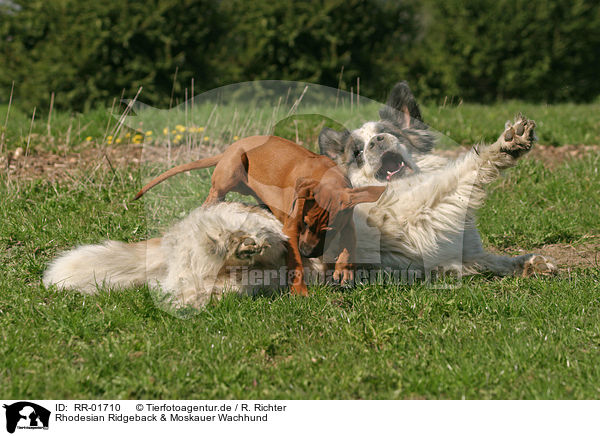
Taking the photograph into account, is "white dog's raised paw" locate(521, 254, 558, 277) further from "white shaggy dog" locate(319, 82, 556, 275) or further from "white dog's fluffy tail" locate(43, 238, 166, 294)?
"white dog's fluffy tail" locate(43, 238, 166, 294)

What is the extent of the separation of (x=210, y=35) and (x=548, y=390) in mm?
8884

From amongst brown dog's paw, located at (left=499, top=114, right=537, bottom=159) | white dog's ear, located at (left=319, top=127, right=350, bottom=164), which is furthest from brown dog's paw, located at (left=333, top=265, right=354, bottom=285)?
brown dog's paw, located at (left=499, top=114, right=537, bottom=159)

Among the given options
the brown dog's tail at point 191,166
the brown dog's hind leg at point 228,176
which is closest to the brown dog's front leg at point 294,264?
the brown dog's hind leg at point 228,176

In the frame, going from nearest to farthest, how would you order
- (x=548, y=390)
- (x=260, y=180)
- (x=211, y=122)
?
1. (x=548, y=390)
2. (x=260, y=180)
3. (x=211, y=122)

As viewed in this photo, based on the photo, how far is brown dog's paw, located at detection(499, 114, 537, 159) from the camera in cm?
346

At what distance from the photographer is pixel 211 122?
6402 mm

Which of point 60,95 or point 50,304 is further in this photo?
point 60,95

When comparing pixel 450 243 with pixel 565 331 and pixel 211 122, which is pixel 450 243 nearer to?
pixel 565 331

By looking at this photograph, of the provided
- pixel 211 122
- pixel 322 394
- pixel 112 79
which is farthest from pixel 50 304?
pixel 112 79

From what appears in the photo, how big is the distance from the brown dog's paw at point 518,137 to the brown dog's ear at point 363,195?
88 centimetres

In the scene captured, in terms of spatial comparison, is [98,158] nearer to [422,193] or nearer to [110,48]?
[422,193]

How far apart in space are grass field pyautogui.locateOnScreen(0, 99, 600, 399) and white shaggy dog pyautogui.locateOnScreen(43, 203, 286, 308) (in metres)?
0.11

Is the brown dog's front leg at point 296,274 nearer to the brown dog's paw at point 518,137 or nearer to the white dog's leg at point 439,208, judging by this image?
the white dog's leg at point 439,208

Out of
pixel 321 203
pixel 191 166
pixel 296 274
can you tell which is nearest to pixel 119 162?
pixel 191 166
